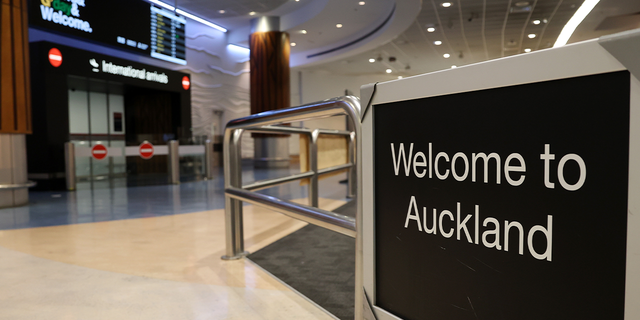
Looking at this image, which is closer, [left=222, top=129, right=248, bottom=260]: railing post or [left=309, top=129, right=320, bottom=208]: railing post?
[left=222, top=129, right=248, bottom=260]: railing post

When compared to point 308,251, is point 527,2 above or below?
above

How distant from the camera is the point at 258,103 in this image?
9844mm

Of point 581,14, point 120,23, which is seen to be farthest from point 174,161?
point 581,14

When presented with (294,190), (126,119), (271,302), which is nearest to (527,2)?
(294,190)

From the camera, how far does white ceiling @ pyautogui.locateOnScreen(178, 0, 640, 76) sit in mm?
7836

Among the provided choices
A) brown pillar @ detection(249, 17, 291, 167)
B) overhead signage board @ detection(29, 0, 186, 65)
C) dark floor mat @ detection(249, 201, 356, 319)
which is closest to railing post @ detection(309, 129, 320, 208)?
dark floor mat @ detection(249, 201, 356, 319)

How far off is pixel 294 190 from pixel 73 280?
380 cm

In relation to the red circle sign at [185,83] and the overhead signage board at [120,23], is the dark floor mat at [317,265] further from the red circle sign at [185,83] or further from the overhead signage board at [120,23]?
the red circle sign at [185,83]

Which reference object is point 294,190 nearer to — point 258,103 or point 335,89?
point 258,103

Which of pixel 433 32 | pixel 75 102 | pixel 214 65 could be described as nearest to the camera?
pixel 75 102

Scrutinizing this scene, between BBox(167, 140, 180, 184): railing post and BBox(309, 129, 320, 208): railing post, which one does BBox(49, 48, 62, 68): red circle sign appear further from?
BBox(309, 129, 320, 208): railing post

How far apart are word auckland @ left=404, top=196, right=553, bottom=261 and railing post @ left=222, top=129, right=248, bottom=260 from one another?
1545mm

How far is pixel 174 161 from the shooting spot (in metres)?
7.29

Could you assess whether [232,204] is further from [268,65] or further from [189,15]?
[189,15]
